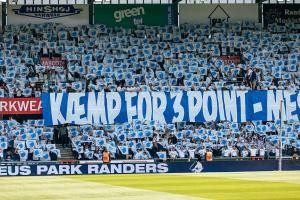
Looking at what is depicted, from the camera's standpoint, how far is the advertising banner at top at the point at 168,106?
150 ft

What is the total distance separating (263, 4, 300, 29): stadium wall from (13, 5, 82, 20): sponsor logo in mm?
16224

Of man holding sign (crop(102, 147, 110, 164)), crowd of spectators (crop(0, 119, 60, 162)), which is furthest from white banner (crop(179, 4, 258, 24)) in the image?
man holding sign (crop(102, 147, 110, 164))

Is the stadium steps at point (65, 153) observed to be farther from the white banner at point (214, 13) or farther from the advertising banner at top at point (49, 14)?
the white banner at point (214, 13)

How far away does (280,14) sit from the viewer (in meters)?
59.3

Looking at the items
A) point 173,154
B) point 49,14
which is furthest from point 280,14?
point 173,154

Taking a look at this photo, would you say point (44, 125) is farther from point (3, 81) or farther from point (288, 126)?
point (288, 126)

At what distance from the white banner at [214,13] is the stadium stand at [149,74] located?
1.04m

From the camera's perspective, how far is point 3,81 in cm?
4753

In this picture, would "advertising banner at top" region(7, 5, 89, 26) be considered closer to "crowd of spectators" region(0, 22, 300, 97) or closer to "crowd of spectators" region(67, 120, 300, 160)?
"crowd of spectators" region(0, 22, 300, 97)

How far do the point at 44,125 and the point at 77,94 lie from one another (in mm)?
2965

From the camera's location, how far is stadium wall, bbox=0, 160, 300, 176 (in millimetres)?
36875

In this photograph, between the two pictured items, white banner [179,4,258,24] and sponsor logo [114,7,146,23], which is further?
white banner [179,4,258,24]

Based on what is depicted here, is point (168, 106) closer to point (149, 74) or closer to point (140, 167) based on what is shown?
point (149, 74)

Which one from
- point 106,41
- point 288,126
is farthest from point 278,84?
point 106,41
